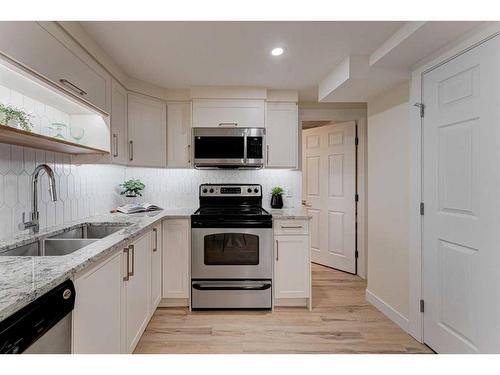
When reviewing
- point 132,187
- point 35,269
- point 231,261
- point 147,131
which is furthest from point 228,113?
point 35,269

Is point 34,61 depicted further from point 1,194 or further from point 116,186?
point 116,186

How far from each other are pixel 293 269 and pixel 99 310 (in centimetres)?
178

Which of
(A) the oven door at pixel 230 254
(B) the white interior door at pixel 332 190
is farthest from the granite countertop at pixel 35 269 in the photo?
(B) the white interior door at pixel 332 190

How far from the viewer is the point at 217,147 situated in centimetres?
303

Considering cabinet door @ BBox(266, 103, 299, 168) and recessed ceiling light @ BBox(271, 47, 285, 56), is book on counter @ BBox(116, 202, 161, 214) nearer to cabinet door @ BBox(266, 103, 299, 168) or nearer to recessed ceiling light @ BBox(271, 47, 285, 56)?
cabinet door @ BBox(266, 103, 299, 168)

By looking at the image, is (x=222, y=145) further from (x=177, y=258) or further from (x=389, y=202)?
(x=389, y=202)

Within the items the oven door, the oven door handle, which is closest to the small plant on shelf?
the oven door

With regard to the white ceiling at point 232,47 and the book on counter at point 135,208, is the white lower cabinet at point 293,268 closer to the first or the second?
the book on counter at point 135,208

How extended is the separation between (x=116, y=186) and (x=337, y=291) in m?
2.76

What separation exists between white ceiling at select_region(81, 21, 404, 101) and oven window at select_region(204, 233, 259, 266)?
1577mm

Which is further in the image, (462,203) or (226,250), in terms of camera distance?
(226,250)

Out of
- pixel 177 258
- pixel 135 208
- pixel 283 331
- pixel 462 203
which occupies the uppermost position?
pixel 462 203
